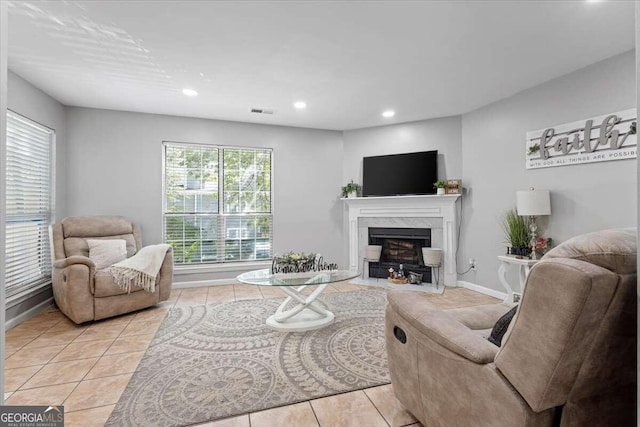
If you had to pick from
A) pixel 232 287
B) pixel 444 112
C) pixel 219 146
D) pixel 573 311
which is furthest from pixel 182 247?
pixel 573 311

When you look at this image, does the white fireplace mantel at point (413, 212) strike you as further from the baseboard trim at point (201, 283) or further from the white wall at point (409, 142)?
the baseboard trim at point (201, 283)

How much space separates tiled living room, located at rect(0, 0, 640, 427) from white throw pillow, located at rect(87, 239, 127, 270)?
0.03m

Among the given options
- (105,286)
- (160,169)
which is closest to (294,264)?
(105,286)

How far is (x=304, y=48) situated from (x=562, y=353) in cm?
267

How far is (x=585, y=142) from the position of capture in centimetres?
307

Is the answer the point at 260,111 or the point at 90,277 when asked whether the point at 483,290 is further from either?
the point at 90,277

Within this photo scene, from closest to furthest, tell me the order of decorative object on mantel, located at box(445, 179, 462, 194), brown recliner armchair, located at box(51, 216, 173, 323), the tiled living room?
1. the tiled living room
2. brown recliner armchair, located at box(51, 216, 173, 323)
3. decorative object on mantel, located at box(445, 179, 462, 194)

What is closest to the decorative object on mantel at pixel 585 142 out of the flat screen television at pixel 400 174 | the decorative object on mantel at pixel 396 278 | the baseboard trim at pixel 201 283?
the flat screen television at pixel 400 174

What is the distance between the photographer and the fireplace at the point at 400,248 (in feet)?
15.9

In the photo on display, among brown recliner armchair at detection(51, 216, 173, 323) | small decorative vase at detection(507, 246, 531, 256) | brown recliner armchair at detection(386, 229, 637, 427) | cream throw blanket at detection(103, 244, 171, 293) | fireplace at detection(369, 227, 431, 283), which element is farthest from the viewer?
fireplace at detection(369, 227, 431, 283)

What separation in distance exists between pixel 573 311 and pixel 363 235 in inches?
166

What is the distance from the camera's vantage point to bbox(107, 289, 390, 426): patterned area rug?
5.90 ft

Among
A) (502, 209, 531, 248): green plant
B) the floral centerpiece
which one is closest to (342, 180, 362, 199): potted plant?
(502, 209, 531, 248): green plant

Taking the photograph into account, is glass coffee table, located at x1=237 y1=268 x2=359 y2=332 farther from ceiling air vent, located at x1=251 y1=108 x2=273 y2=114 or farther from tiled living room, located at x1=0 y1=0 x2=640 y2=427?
ceiling air vent, located at x1=251 y1=108 x2=273 y2=114
